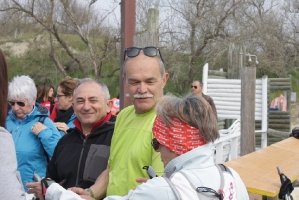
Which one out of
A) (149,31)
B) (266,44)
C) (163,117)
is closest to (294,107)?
Result: (266,44)

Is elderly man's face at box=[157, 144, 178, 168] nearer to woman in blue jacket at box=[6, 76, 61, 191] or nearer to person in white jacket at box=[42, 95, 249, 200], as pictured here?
person in white jacket at box=[42, 95, 249, 200]

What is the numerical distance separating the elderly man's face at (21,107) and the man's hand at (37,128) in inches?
6.3

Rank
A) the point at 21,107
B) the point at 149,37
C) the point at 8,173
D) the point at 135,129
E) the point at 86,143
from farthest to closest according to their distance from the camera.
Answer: the point at 149,37, the point at 21,107, the point at 86,143, the point at 135,129, the point at 8,173

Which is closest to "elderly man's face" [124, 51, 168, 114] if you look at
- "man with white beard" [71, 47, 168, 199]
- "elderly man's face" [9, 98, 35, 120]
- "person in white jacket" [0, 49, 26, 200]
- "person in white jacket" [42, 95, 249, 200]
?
"man with white beard" [71, 47, 168, 199]

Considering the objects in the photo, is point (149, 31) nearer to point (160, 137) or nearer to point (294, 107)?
point (160, 137)

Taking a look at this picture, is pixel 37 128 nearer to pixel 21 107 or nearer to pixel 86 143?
pixel 21 107

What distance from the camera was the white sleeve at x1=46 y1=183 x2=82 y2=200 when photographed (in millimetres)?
1808

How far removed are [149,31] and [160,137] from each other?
2.94 metres

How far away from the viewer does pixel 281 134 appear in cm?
801

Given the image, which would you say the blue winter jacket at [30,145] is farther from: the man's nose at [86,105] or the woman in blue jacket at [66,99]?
the woman in blue jacket at [66,99]

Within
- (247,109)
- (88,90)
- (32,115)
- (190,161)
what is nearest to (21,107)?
(32,115)

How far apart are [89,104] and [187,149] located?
4.35 ft

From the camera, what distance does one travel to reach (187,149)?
1.66 metres

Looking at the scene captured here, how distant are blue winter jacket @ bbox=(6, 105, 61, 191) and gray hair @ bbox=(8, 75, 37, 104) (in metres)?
0.16
